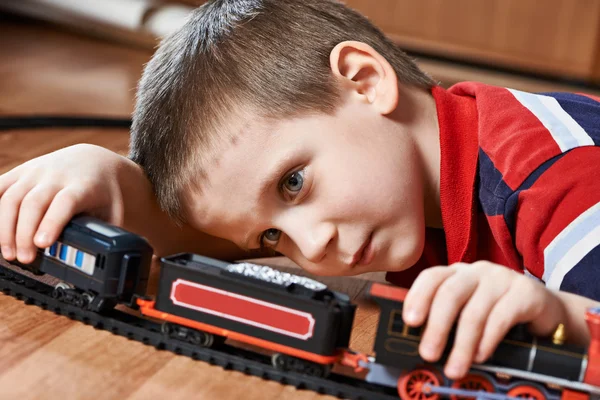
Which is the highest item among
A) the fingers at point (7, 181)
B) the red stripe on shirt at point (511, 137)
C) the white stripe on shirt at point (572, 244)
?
the red stripe on shirt at point (511, 137)

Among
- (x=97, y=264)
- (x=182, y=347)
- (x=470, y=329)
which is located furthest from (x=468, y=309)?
(x=97, y=264)

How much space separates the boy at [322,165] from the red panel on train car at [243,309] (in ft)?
0.70

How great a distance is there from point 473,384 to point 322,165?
0.39m

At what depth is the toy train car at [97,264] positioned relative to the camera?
0.99m

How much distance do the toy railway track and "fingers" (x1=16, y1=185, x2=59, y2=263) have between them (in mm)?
48

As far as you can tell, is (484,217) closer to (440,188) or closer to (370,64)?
(440,188)

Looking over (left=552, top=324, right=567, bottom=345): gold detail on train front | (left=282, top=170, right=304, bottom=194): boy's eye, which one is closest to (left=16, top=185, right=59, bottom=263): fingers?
(left=282, top=170, right=304, bottom=194): boy's eye

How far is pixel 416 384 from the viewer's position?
34.2 inches

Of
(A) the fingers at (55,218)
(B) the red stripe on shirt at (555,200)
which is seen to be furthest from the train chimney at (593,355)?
(A) the fingers at (55,218)

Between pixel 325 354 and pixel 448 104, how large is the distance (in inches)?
22.0

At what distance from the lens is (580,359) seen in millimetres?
825

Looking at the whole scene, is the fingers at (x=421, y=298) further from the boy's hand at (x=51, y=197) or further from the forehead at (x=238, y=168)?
the boy's hand at (x=51, y=197)

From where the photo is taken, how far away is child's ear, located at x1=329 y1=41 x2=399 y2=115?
122cm

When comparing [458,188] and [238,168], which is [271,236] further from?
[458,188]
